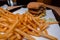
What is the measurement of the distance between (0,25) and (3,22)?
0.03 m

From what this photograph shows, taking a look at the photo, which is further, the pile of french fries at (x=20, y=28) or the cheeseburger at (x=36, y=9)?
the cheeseburger at (x=36, y=9)

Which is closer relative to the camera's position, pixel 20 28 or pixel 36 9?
pixel 20 28

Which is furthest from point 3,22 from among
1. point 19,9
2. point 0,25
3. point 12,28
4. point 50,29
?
point 19,9

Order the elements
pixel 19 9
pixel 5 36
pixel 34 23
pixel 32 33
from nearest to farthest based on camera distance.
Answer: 1. pixel 5 36
2. pixel 32 33
3. pixel 34 23
4. pixel 19 9

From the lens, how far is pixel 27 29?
0.91 m

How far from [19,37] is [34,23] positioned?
0.25m

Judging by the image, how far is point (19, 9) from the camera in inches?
67.0

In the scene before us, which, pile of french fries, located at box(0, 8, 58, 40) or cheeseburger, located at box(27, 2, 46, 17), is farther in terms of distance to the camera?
cheeseburger, located at box(27, 2, 46, 17)

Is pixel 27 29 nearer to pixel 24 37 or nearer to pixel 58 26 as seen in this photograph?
pixel 24 37

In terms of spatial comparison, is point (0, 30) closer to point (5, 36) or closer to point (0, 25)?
point (0, 25)

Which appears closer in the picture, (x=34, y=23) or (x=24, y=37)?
(x=24, y=37)

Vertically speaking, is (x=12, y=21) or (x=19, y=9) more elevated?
(x=12, y=21)

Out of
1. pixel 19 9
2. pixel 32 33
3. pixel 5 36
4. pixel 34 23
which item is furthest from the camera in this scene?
pixel 19 9

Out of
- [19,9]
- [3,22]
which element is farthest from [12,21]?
[19,9]
